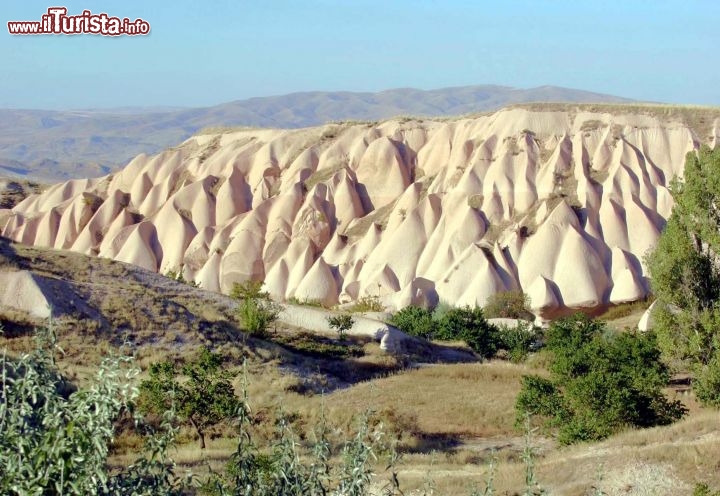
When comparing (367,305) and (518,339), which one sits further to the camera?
(367,305)

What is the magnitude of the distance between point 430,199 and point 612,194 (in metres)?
9.30

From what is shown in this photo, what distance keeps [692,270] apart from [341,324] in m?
14.1

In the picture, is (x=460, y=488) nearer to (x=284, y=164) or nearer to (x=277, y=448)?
(x=277, y=448)

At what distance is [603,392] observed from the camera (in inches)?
652

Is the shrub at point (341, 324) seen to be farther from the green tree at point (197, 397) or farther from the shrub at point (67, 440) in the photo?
the shrub at point (67, 440)

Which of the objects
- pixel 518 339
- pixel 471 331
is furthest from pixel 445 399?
pixel 518 339

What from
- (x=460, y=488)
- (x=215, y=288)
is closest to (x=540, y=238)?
(x=215, y=288)

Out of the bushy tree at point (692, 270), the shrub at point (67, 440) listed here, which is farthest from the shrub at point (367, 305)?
the shrub at point (67, 440)

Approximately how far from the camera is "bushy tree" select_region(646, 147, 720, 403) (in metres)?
17.6

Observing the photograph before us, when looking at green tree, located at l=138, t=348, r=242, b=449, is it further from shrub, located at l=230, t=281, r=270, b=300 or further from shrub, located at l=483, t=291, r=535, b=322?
shrub, located at l=483, t=291, r=535, b=322

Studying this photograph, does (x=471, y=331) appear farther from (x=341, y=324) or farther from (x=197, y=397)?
(x=197, y=397)

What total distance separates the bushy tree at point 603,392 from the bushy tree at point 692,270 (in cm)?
86

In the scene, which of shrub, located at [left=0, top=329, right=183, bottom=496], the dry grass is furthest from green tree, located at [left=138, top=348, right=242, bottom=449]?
shrub, located at [left=0, top=329, right=183, bottom=496]

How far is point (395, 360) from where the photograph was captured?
26.6 metres
